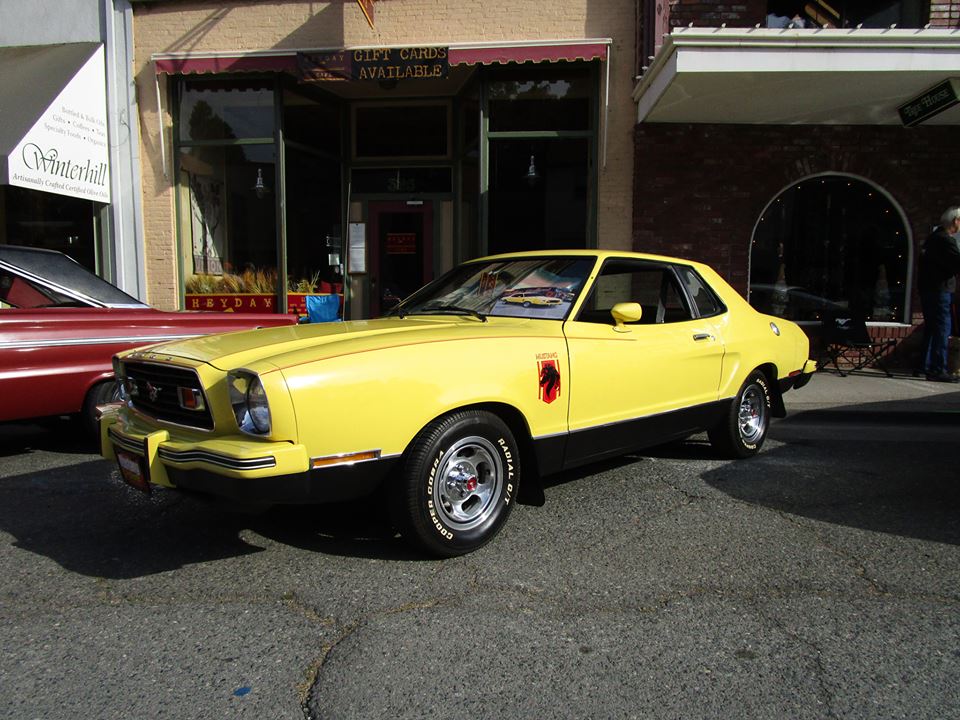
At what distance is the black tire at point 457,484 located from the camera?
3.08m

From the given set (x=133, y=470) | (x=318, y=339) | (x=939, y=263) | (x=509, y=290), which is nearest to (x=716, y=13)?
(x=939, y=263)

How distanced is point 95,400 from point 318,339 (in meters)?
2.56

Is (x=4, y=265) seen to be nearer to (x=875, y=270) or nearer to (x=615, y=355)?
(x=615, y=355)

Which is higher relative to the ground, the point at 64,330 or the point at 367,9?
the point at 367,9

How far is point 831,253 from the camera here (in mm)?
9977

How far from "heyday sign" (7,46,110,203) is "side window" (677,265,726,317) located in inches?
305

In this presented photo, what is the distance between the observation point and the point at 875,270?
9922mm

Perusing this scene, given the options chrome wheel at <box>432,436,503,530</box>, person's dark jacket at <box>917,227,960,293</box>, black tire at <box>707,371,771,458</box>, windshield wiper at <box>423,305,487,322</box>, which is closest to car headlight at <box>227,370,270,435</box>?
chrome wheel at <box>432,436,503,530</box>

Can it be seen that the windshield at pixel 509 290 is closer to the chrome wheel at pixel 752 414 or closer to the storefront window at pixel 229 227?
the chrome wheel at pixel 752 414

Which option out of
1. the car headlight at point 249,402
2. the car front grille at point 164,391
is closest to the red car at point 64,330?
the car front grille at point 164,391

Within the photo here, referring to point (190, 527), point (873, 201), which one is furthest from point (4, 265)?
point (873, 201)

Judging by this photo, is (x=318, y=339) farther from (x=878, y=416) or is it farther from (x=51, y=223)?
(x=51, y=223)

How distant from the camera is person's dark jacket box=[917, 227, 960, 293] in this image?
849 cm

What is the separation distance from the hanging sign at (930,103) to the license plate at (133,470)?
28.6 ft
